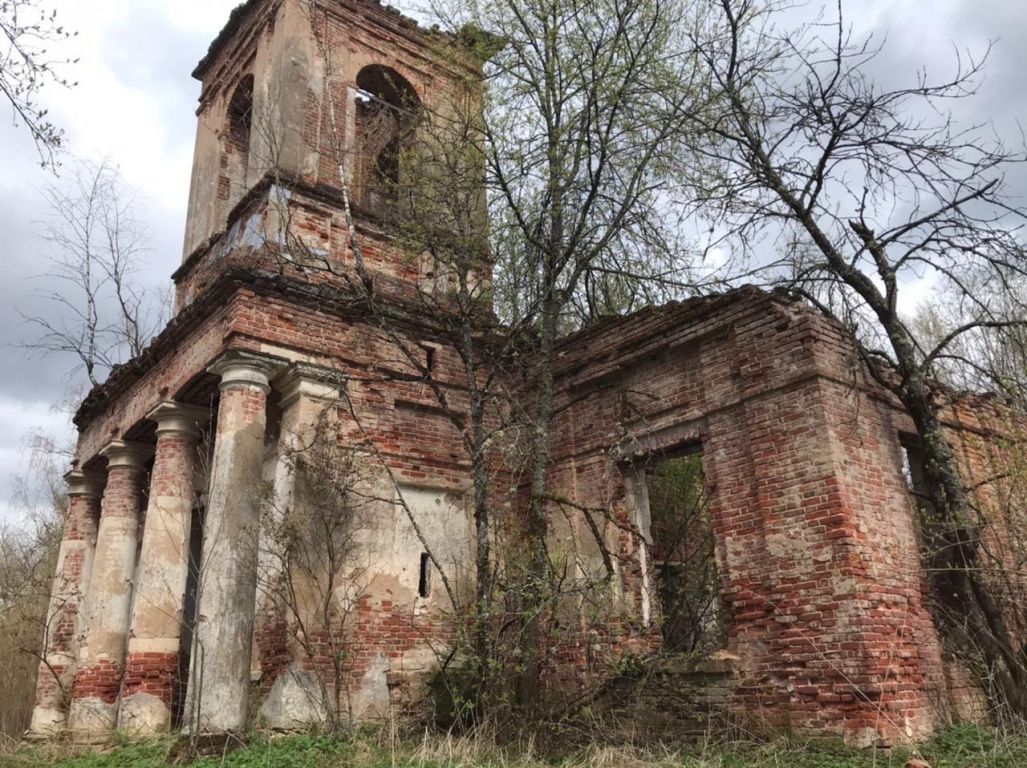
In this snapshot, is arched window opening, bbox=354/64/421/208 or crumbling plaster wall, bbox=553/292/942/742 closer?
crumbling plaster wall, bbox=553/292/942/742

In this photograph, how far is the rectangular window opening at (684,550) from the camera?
9.46m

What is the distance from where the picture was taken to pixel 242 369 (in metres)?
8.55

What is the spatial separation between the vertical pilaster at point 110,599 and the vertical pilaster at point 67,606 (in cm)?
127

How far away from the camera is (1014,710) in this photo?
6738 mm

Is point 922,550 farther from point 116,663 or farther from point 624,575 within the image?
point 116,663

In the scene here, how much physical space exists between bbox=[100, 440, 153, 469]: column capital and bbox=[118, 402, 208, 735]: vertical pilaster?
173 cm

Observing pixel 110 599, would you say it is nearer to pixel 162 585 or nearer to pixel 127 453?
pixel 127 453

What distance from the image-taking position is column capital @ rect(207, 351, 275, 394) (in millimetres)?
8523

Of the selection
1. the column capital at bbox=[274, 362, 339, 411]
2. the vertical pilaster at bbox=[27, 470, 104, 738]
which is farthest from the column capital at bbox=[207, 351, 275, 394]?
the vertical pilaster at bbox=[27, 470, 104, 738]

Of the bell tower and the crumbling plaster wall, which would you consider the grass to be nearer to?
the crumbling plaster wall

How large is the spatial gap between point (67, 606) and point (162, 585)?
4.23 meters

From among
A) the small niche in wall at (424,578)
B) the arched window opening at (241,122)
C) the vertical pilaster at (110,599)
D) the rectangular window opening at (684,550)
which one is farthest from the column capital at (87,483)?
the rectangular window opening at (684,550)

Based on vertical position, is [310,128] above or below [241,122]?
below

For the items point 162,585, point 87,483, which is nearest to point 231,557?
point 162,585
